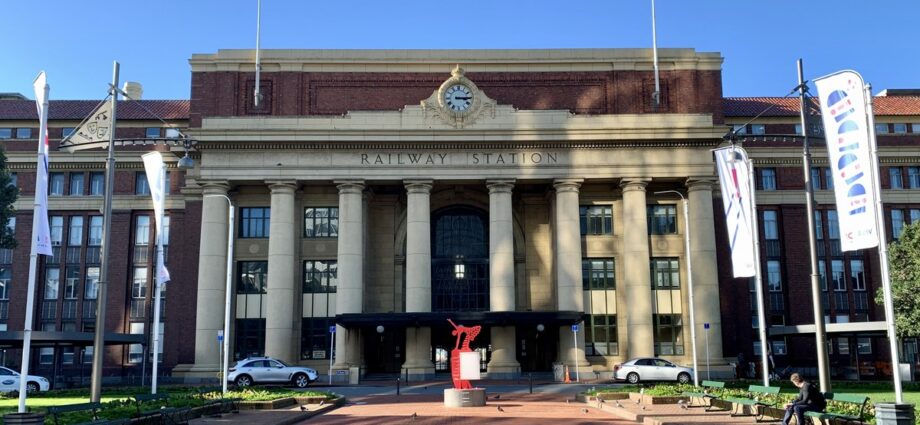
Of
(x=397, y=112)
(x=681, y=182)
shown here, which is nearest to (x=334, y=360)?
(x=397, y=112)

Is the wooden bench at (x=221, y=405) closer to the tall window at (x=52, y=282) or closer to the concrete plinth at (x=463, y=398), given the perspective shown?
the concrete plinth at (x=463, y=398)

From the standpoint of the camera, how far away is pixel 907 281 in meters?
47.8

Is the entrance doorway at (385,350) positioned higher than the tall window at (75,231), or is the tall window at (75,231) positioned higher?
the tall window at (75,231)

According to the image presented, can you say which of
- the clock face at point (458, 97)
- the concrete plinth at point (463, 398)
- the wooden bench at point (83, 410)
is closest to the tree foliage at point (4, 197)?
the clock face at point (458, 97)

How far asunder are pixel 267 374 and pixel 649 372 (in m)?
19.6

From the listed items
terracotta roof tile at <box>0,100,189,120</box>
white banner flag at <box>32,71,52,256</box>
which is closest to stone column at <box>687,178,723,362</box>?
terracotta roof tile at <box>0,100,189,120</box>

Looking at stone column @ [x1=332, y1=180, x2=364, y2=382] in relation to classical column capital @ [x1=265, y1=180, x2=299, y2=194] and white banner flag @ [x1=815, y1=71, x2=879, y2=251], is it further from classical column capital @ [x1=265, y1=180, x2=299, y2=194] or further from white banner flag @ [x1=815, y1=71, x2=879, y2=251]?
white banner flag @ [x1=815, y1=71, x2=879, y2=251]

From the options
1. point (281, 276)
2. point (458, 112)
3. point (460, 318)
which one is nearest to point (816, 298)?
point (460, 318)

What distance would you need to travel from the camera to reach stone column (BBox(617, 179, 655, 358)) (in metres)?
49.7

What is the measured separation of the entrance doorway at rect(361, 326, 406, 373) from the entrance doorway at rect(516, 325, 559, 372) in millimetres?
7516

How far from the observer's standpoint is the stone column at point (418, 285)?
1932 inches

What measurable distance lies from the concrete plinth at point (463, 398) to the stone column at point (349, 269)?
63.2 feet

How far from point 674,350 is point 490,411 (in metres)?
27.1

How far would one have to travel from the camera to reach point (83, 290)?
57906 millimetres
